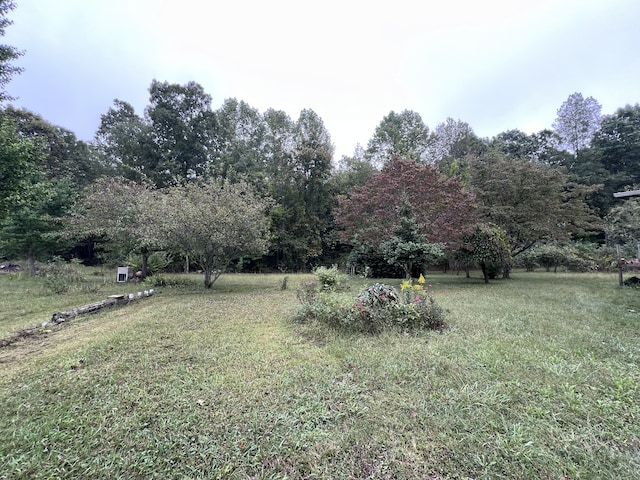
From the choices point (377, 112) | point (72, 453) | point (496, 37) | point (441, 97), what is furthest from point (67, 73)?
point (377, 112)

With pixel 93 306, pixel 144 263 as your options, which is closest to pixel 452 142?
pixel 144 263

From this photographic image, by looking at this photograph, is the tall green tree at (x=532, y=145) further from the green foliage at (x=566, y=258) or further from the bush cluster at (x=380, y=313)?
the bush cluster at (x=380, y=313)

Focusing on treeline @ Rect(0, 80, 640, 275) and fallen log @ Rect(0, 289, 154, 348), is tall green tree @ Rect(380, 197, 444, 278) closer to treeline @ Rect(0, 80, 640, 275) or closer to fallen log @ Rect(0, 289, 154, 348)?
treeline @ Rect(0, 80, 640, 275)

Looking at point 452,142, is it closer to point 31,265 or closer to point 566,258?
point 566,258

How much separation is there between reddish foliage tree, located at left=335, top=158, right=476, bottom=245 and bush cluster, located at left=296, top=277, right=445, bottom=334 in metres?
5.19

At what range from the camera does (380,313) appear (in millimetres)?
3855

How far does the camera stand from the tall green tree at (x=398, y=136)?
66.5 ft

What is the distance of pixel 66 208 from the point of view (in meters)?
10.7

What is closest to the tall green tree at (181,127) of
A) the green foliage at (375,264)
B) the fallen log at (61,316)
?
the green foliage at (375,264)

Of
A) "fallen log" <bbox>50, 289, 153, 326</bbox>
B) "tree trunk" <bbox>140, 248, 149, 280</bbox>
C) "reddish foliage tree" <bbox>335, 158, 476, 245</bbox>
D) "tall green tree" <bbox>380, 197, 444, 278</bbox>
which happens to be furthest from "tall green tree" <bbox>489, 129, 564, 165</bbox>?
"fallen log" <bbox>50, 289, 153, 326</bbox>

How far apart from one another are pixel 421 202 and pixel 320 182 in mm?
9129

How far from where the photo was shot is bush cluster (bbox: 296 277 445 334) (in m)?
3.80

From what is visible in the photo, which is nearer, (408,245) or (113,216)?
(408,245)

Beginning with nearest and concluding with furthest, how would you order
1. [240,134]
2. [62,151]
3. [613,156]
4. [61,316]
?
[61,316] → [62,151] → [240,134] → [613,156]
